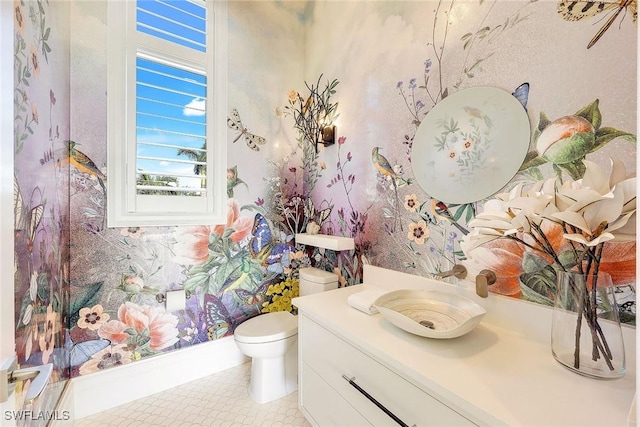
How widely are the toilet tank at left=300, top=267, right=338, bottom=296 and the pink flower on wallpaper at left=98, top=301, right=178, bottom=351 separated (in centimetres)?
92

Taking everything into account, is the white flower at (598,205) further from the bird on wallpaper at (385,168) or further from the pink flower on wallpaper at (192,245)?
the pink flower on wallpaper at (192,245)

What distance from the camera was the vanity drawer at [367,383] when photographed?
2.59 ft

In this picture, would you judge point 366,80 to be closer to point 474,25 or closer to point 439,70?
point 439,70

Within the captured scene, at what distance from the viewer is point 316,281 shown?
1.91 meters

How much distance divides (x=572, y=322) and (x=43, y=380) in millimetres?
1417

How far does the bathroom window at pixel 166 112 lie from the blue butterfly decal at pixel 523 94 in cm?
176

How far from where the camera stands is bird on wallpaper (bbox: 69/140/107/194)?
4.82 feet

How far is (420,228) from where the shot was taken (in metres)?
1.40

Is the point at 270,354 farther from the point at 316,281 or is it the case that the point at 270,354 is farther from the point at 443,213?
the point at 443,213

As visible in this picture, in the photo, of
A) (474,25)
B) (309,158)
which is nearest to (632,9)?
(474,25)

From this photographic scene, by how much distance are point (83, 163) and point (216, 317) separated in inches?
51.3

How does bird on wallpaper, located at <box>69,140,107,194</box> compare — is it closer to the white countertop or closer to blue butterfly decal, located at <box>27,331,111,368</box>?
blue butterfly decal, located at <box>27,331,111,368</box>

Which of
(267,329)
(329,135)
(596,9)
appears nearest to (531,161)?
(596,9)

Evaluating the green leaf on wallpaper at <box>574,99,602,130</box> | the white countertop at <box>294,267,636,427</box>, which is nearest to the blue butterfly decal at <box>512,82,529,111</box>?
the green leaf on wallpaper at <box>574,99,602,130</box>
